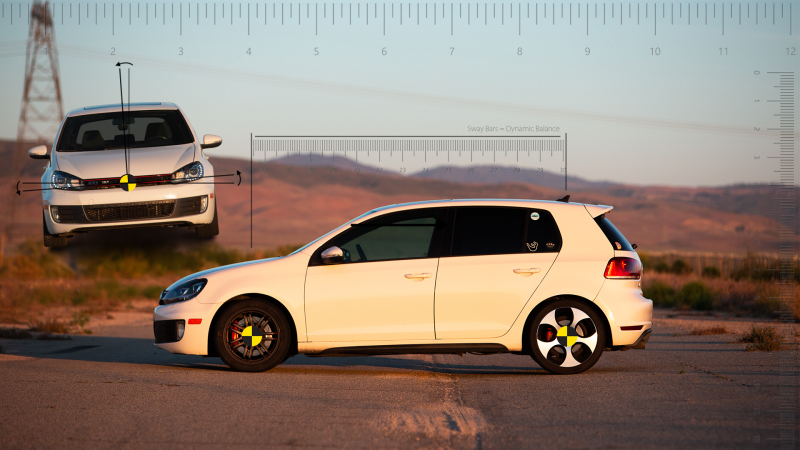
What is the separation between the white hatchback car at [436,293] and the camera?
342 inches

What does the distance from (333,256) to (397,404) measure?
1.97 metres

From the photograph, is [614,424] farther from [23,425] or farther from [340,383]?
[23,425]

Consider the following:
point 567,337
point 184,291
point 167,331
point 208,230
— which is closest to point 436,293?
point 567,337

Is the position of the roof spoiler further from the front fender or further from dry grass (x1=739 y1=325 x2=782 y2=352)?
dry grass (x1=739 y1=325 x2=782 y2=352)

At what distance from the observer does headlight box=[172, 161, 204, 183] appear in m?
7.49

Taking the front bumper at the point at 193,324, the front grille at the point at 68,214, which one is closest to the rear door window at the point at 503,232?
the front bumper at the point at 193,324

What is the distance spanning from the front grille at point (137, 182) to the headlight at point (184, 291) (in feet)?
6.28

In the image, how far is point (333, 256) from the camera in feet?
28.3

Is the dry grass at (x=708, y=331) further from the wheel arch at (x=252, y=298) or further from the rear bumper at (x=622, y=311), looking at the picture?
the wheel arch at (x=252, y=298)

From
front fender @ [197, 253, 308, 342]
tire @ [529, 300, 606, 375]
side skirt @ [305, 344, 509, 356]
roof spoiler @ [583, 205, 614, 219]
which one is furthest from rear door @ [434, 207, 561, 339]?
front fender @ [197, 253, 308, 342]

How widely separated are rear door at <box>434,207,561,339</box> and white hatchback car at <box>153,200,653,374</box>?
0.01 metres

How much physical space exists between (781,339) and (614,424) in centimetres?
710

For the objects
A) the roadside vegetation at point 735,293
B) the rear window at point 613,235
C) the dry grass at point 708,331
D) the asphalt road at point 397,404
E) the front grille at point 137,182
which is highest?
the front grille at point 137,182

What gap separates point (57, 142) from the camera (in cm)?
841
